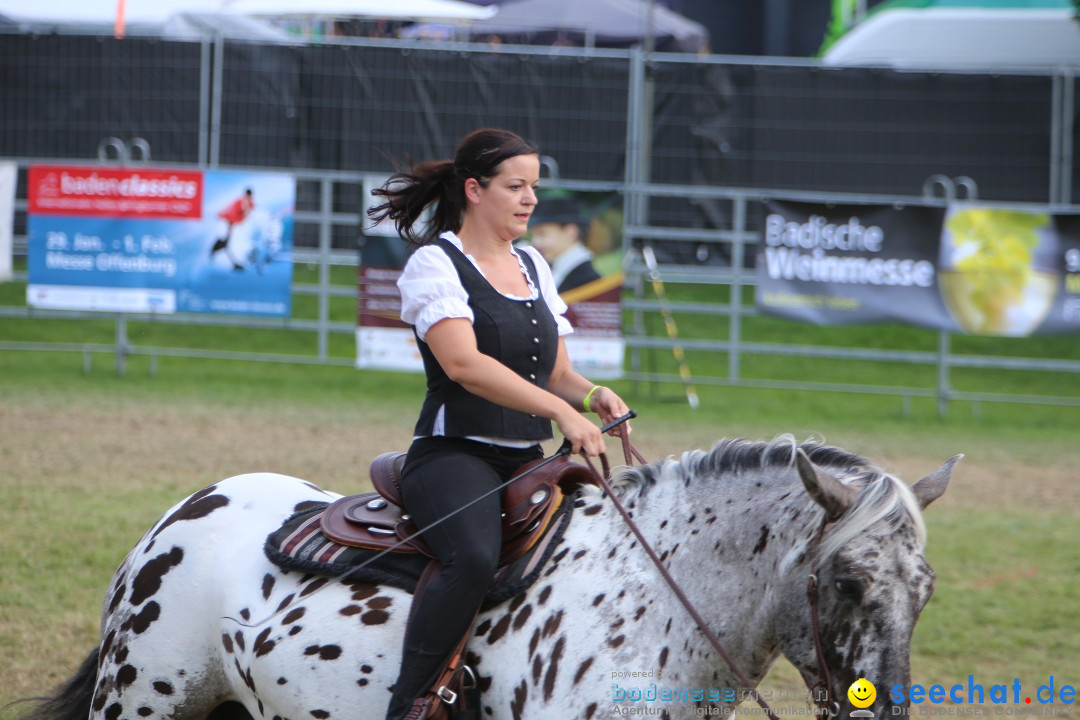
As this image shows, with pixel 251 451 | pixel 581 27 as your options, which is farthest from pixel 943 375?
pixel 581 27

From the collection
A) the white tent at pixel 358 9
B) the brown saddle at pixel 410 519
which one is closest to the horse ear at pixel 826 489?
the brown saddle at pixel 410 519

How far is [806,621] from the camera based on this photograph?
2646mm

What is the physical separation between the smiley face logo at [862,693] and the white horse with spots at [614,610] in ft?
0.05

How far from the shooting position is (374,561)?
3.11 m

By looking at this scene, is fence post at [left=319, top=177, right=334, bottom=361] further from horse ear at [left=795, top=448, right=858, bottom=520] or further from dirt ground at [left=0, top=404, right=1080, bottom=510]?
horse ear at [left=795, top=448, right=858, bottom=520]

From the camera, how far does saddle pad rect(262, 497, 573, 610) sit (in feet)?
9.71

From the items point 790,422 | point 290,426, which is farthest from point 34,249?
point 790,422

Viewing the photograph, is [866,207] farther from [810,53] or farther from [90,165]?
[810,53]

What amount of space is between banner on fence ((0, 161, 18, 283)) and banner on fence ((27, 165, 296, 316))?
1.05 feet

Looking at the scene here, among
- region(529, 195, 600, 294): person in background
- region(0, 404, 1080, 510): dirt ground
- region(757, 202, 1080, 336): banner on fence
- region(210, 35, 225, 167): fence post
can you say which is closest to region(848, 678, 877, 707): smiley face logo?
region(0, 404, 1080, 510): dirt ground

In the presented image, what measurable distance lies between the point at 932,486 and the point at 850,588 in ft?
1.24

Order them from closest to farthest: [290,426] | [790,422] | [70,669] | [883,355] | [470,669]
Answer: [470,669] → [70,669] → [290,426] → [790,422] → [883,355]

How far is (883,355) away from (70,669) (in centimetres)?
878

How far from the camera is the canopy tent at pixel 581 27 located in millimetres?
18062
